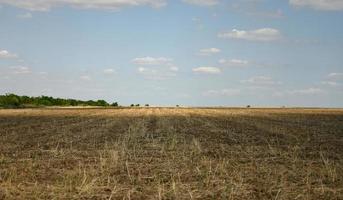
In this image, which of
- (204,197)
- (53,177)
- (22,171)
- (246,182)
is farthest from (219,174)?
(22,171)

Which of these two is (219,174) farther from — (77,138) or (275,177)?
(77,138)

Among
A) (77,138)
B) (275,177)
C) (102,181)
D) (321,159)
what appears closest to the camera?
(102,181)

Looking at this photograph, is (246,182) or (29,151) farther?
(29,151)

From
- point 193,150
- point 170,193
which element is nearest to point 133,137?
point 193,150

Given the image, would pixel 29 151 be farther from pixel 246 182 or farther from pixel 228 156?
pixel 246 182

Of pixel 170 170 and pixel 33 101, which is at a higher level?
pixel 33 101

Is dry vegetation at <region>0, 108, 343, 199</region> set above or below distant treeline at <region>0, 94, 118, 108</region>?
below

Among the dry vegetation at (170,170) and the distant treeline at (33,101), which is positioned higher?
the distant treeline at (33,101)

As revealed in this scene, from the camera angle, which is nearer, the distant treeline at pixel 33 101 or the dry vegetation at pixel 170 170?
the dry vegetation at pixel 170 170

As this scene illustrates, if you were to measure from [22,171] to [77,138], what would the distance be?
1019 cm

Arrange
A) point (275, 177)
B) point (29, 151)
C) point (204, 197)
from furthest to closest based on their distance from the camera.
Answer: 1. point (29, 151)
2. point (275, 177)
3. point (204, 197)

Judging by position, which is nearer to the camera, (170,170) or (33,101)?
(170,170)

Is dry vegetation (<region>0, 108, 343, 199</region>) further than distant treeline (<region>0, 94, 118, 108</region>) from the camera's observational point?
No

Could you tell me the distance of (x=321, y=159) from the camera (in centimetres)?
1673
